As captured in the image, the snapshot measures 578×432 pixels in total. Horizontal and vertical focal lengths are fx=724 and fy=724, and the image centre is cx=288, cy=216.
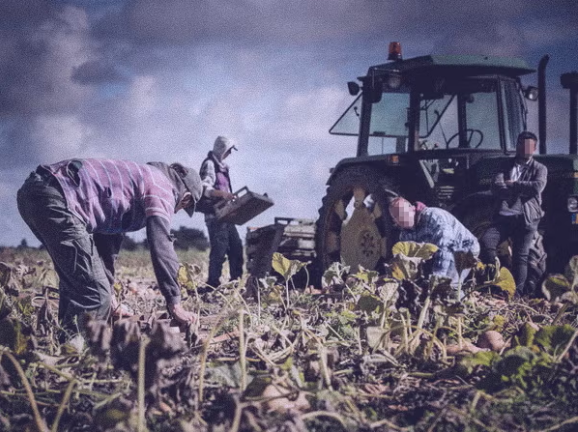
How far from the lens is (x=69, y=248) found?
385 centimetres

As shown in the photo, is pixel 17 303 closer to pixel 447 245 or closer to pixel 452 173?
pixel 447 245

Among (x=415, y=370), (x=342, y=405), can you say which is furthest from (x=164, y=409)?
(x=415, y=370)

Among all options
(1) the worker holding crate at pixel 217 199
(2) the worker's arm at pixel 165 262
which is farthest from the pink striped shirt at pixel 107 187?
(1) the worker holding crate at pixel 217 199

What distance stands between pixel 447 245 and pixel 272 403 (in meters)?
3.14

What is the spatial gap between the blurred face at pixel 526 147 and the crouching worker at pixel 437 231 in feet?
4.48

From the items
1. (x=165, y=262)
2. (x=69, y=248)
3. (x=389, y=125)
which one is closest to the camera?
(x=165, y=262)

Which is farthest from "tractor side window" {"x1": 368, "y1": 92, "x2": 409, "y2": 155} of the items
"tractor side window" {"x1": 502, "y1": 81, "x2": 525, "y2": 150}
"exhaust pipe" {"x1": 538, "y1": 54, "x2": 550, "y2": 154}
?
"exhaust pipe" {"x1": 538, "y1": 54, "x2": 550, "y2": 154}

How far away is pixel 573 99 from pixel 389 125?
2.08 metres

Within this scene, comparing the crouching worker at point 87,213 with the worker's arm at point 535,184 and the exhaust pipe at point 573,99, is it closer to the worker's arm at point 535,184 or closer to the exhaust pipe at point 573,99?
the worker's arm at point 535,184

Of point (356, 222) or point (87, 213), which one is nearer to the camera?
point (87, 213)

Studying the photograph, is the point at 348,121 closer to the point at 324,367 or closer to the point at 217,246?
the point at 217,246

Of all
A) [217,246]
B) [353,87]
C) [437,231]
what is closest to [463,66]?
[353,87]

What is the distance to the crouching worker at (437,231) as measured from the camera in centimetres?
527

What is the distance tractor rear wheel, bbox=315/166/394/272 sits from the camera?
25.6 ft
